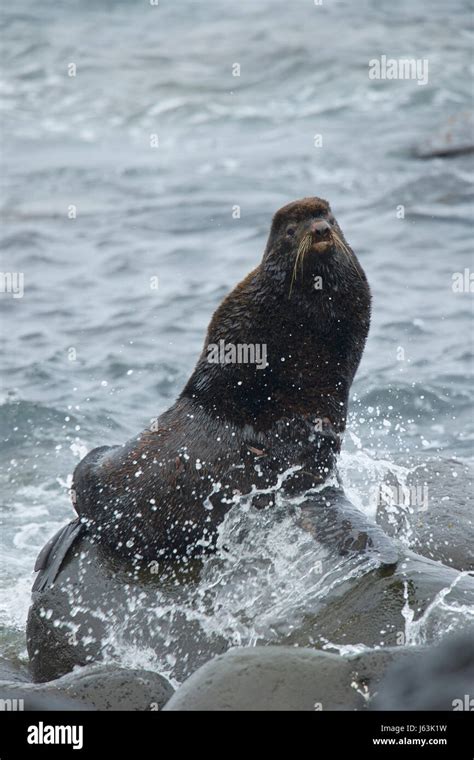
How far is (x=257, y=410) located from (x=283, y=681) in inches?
73.0

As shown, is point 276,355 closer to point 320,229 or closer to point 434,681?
point 320,229

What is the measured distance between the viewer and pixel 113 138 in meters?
21.1

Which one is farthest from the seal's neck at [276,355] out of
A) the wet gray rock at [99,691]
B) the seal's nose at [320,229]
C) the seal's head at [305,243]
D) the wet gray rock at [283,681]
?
the wet gray rock at [283,681]

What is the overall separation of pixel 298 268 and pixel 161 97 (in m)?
17.2

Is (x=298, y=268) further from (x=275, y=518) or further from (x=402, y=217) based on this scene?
(x=402, y=217)

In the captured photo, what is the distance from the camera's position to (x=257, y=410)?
673 cm

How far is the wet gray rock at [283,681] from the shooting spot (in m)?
5.20

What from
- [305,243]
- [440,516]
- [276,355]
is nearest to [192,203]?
[440,516]

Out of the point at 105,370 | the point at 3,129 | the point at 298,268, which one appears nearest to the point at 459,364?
the point at 105,370

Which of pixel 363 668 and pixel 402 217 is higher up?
pixel 402 217

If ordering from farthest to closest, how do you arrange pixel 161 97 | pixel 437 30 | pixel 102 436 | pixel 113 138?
pixel 437 30 < pixel 161 97 < pixel 113 138 < pixel 102 436

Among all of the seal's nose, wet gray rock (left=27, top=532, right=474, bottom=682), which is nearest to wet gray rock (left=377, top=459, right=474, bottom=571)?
wet gray rock (left=27, top=532, right=474, bottom=682)

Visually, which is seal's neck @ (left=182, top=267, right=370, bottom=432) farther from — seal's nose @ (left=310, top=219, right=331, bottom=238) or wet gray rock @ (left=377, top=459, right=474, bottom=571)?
wet gray rock @ (left=377, top=459, right=474, bottom=571)
